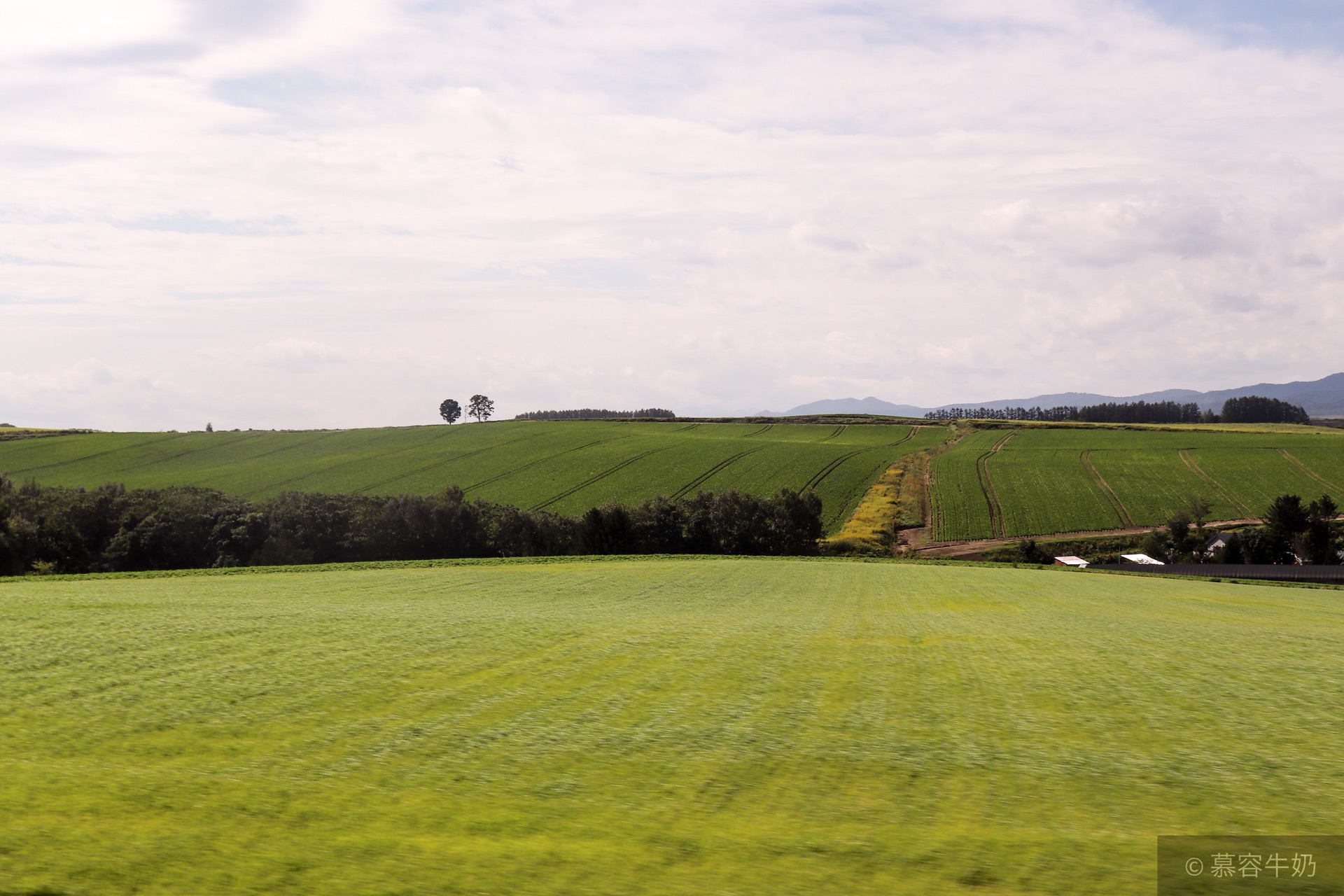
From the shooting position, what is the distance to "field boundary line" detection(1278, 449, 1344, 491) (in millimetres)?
98625

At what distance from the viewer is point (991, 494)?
99688mm

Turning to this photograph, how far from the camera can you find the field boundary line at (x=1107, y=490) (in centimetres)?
9044

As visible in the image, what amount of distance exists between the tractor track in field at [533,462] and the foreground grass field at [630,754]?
295 ft

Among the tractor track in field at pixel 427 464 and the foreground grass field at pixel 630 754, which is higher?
the tractor track in field at pixel 427 464

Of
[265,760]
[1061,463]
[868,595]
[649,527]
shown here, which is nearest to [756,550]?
[649,527]

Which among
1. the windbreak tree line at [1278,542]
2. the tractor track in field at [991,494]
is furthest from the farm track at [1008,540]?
the windbreak tree line at [1278,542]

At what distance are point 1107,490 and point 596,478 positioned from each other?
207ft

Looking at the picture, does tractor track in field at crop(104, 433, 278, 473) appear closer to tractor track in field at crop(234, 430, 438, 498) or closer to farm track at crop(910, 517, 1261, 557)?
tractor track in field at crop(234, 430, 438, 498)

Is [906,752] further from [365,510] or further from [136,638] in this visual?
[365,510]

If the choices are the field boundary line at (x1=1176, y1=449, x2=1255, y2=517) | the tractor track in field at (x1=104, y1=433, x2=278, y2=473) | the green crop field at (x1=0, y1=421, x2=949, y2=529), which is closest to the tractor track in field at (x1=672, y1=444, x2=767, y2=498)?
the green crop field at (x1=0, y1=421, x2=949, y2=529)

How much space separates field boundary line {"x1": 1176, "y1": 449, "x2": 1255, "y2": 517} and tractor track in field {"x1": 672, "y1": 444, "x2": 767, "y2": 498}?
5746cm

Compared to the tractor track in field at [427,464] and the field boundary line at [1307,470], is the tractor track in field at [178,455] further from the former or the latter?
the field boundary line at [1307,470]

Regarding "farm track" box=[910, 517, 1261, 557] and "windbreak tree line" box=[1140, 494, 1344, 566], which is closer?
"windbreak tree line" box=[1140, 494, 1344, 566]

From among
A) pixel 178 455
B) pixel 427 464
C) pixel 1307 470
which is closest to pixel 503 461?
pixel 427 464
